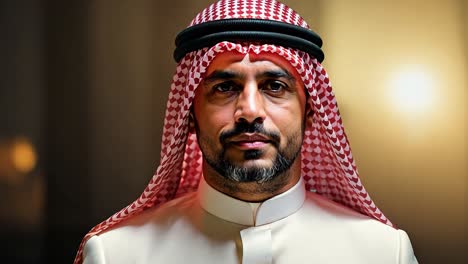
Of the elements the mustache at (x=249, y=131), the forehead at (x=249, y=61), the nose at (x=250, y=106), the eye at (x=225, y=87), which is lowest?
the mustache at (x=249, y=131)

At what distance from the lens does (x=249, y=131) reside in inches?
49.1

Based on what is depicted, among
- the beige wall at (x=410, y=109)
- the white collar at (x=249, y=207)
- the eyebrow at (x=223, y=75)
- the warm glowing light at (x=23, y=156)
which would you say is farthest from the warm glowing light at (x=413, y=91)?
the warm glowing light at (x=23, y=156)

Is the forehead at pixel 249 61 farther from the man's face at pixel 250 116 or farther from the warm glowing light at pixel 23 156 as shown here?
the warm glowing light at pixel 23 156

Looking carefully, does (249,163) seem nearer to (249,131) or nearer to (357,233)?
(249,131)

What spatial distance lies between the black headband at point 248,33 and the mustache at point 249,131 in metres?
0.19

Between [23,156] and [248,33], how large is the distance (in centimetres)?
79

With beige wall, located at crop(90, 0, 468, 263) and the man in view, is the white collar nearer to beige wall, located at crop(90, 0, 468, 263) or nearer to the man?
the man

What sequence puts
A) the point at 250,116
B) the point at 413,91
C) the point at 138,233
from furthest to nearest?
the point at 413,91
the point at 138,233
the point at 250,116

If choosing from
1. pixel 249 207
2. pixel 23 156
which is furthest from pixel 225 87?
pixel 23 156

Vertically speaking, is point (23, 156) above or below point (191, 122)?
below

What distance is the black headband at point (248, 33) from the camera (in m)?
1.28

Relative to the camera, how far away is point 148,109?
5.52ft

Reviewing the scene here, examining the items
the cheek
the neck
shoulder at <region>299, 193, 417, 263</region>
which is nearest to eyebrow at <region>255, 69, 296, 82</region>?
the cheek

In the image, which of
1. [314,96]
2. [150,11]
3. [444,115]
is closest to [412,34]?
[444,115]
